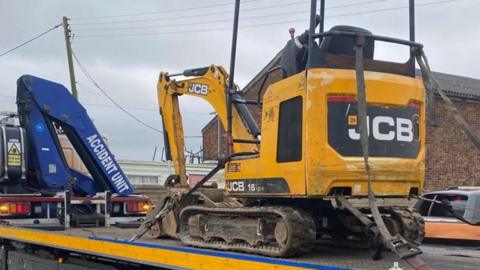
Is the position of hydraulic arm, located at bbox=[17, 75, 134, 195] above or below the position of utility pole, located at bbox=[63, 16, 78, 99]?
below

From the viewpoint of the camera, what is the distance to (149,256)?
592cm

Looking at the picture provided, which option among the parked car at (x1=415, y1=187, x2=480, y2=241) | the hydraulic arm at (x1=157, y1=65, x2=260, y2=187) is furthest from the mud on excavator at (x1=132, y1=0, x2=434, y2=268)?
the parked car at (x1=415, y1=187, x2=480, y2=241)

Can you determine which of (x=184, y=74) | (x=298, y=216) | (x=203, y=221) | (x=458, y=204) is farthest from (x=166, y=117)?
(x=458, y=204)

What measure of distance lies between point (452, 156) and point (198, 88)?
1658cm

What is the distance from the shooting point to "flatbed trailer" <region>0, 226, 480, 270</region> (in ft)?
15.8

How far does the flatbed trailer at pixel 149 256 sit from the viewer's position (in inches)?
190

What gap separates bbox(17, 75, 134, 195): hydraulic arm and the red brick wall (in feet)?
45.0

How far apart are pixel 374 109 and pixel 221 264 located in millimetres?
1644

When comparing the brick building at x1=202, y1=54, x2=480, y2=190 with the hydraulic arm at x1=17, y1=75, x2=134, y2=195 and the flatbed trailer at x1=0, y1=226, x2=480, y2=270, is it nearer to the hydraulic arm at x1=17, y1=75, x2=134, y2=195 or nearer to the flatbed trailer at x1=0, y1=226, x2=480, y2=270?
the hydraulic arm at x1=17, y1=75, x2=134, y2=195

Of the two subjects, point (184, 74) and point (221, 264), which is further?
point (184, 74)

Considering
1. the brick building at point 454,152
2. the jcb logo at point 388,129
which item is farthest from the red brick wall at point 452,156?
the jcb logo at point 388,129

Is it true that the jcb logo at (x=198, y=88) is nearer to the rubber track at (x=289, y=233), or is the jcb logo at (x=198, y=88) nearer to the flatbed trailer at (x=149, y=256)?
the flatbed trailer at (x=149, y=256)

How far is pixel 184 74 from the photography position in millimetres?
8148

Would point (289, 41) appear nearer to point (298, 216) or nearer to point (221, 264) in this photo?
point (298, 216)
